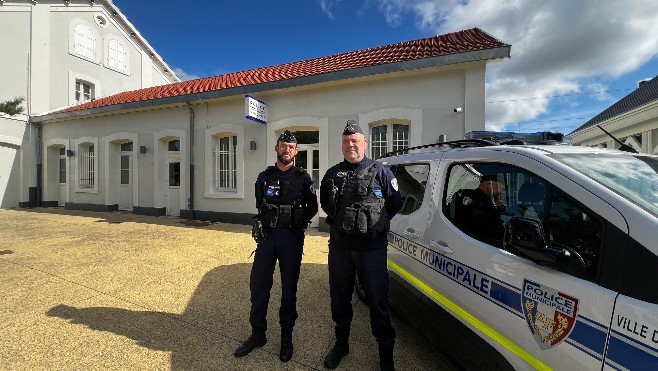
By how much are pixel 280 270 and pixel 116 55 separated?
20.0 m

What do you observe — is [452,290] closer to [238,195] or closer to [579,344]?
[579,344]

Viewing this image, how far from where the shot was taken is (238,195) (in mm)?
8727

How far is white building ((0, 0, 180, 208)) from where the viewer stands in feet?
41.5

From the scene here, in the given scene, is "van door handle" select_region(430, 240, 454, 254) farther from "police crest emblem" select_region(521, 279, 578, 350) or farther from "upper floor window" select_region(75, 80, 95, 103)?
"upper floor window" select_region(75, 80, 95, 103)

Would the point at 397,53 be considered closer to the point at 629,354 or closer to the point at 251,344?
the point at 251,344

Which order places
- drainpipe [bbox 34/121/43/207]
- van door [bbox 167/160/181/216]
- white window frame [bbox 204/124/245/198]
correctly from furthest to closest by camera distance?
1. drainpipe [bbox 34/121/43/207]
2. van door [bbox 167/160/181/216]
3. white window frame [bbox 204/124/245/198]

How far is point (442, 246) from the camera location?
2.10m

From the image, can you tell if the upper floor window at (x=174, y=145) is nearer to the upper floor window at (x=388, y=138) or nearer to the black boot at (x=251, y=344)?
the upper floor window at (x=388, y=138)

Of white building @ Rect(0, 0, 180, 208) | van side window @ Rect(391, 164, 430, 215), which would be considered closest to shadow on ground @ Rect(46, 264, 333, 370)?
van side window @ Rect(391, 164, 430, 215)

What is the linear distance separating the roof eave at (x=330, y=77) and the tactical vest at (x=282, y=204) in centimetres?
535

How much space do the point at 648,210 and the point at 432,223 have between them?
1.20m

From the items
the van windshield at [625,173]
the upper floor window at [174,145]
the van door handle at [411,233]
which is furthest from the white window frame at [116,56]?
the van windshield at [625,173]

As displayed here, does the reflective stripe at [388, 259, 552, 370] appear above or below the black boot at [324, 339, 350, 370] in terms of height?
above

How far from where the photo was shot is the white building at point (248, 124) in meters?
6.92
